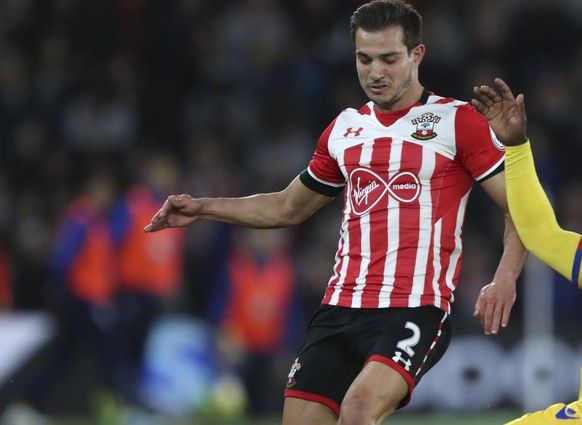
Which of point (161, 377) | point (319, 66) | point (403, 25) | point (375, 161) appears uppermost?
point (319, 66)

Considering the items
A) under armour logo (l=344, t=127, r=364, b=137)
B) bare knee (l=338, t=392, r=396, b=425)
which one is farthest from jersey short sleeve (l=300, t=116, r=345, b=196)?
bare knee (l=338, t=392, r=396, b=425)

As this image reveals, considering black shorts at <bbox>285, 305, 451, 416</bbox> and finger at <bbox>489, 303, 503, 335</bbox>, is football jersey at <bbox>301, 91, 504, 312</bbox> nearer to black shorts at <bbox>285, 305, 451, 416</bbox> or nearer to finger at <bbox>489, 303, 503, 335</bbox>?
black shorts at <bbox>285, 305, 451, 416</bbox>

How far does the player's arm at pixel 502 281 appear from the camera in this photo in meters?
4.87

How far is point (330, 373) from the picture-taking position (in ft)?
16.7

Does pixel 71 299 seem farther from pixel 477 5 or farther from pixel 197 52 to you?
pixel 477 5

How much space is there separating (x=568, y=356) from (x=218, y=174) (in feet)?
12.1

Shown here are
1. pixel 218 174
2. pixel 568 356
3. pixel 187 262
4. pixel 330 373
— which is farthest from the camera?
pixel 218 174

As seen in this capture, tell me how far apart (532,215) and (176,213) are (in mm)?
1677

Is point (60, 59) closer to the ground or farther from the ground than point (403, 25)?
farther from the ground

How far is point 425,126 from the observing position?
519 centimetres

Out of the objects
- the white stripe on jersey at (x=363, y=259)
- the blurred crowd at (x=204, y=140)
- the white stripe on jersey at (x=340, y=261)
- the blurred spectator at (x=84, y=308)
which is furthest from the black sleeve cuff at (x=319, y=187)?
the blurred spectator at (x=84, y=308)

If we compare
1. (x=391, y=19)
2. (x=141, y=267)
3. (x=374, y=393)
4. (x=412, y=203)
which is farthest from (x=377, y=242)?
(x=141, y=267)

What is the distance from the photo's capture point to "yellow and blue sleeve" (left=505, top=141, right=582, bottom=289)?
455cm

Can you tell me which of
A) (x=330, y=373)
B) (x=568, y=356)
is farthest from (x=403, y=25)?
(x=568, y=356)
